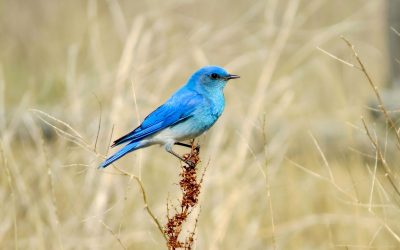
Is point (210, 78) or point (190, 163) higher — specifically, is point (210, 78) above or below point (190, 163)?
above

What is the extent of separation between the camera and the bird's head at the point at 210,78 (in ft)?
13.3

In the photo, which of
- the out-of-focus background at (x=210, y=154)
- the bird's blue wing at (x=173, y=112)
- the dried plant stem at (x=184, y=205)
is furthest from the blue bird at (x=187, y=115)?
the dried plant stem at (x=184, y=205)

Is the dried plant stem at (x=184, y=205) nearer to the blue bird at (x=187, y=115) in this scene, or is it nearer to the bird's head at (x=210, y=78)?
the blue bird at (x=187, y=115)

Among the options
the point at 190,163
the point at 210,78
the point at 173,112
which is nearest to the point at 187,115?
the point at 173,112

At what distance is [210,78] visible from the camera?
4.08 metres

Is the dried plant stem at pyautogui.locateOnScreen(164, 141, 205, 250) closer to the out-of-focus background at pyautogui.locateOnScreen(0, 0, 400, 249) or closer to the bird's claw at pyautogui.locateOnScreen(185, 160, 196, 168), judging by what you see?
the bird's claw at pyautogui.locateOnScreen(185, 160, 196, 168)

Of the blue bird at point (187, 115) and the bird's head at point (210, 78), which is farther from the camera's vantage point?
the bird's head at point (210, 78)

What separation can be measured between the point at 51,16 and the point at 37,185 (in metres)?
3.05

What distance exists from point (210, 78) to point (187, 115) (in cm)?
32

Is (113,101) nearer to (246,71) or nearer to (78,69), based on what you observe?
(78,69)

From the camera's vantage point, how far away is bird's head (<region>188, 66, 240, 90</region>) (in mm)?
4059

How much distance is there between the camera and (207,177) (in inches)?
193

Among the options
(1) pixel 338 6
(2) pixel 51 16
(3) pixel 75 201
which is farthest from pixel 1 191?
(1) pixel 338 6

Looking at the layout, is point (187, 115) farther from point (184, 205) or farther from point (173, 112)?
point (184, 205)
